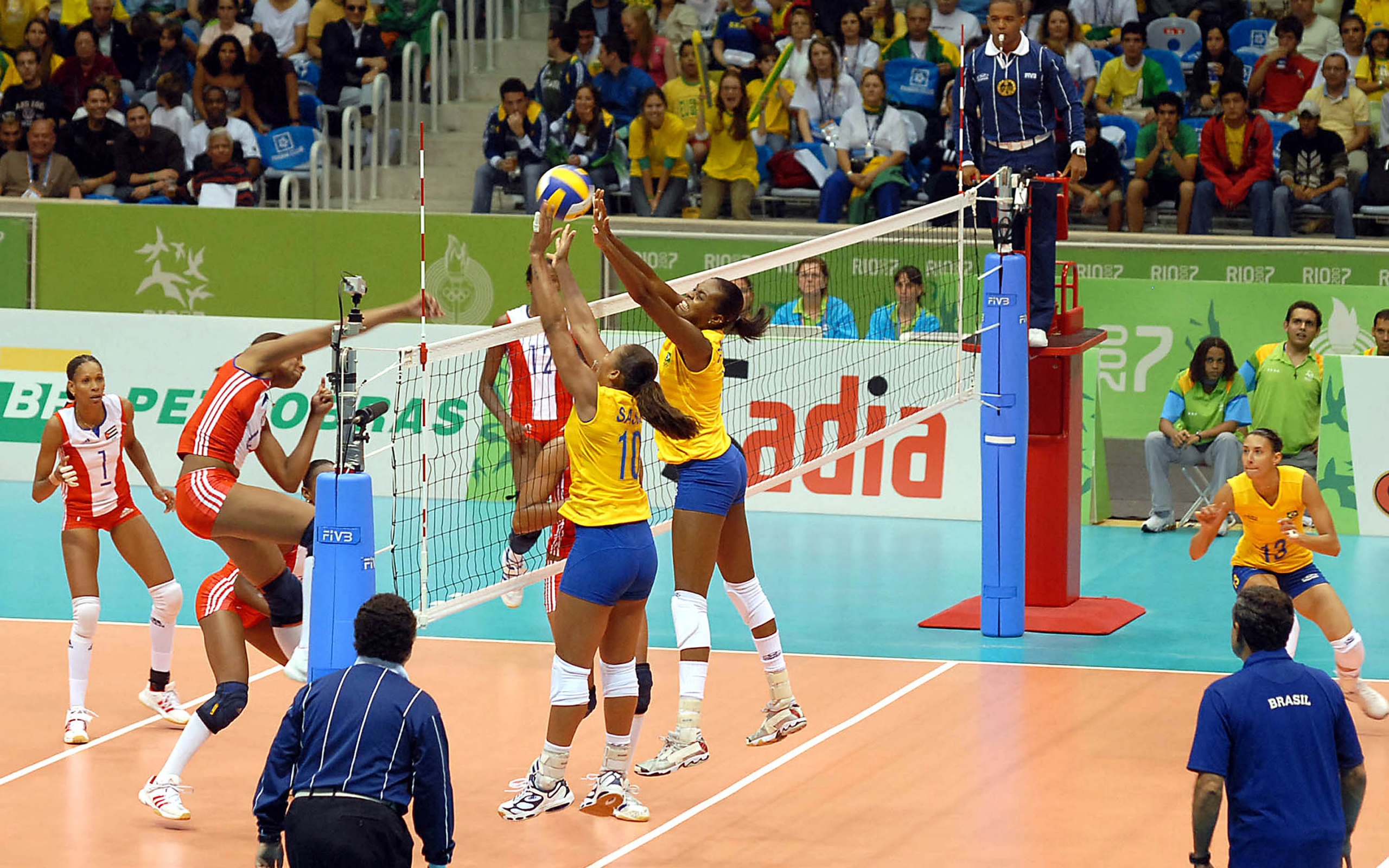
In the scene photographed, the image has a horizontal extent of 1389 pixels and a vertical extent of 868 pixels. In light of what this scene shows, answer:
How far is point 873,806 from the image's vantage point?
826 cm

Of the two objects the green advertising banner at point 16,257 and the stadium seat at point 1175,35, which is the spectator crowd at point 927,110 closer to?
the stadium seat at point 1175,35

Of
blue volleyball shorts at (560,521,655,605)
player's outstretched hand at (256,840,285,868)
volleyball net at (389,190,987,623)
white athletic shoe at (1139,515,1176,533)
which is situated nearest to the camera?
player's outstretched hand at (256,840,285,868)

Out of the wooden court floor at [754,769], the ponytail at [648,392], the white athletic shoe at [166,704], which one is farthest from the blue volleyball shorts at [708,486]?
the white athletic shoe at [166,704]

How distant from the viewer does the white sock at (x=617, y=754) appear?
7.72 m

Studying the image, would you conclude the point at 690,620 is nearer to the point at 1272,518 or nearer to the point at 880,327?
the point at 1272,518

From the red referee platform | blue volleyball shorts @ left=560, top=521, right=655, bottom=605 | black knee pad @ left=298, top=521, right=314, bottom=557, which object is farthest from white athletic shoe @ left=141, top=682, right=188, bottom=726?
the red referee platform

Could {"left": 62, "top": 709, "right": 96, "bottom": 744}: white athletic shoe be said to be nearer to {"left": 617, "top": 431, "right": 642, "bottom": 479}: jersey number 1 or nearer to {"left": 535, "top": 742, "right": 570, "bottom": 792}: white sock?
{"left": 535, "top": 742, "right": 570, "bottom": 792}: white sock

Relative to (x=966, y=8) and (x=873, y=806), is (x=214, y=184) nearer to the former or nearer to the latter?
(x=966, y=8)

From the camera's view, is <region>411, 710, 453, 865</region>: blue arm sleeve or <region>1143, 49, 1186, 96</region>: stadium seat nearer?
<region>411, 710, 453, 865</region>: blue arm sleeve

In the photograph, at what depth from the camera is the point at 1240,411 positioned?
14508mm

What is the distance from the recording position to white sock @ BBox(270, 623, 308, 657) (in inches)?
344

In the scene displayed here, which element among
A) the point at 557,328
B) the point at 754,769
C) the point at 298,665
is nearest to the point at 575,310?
the point at 557,328

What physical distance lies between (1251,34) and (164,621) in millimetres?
14228

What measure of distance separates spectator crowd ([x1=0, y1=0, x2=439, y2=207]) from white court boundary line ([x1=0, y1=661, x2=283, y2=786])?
1048cm
